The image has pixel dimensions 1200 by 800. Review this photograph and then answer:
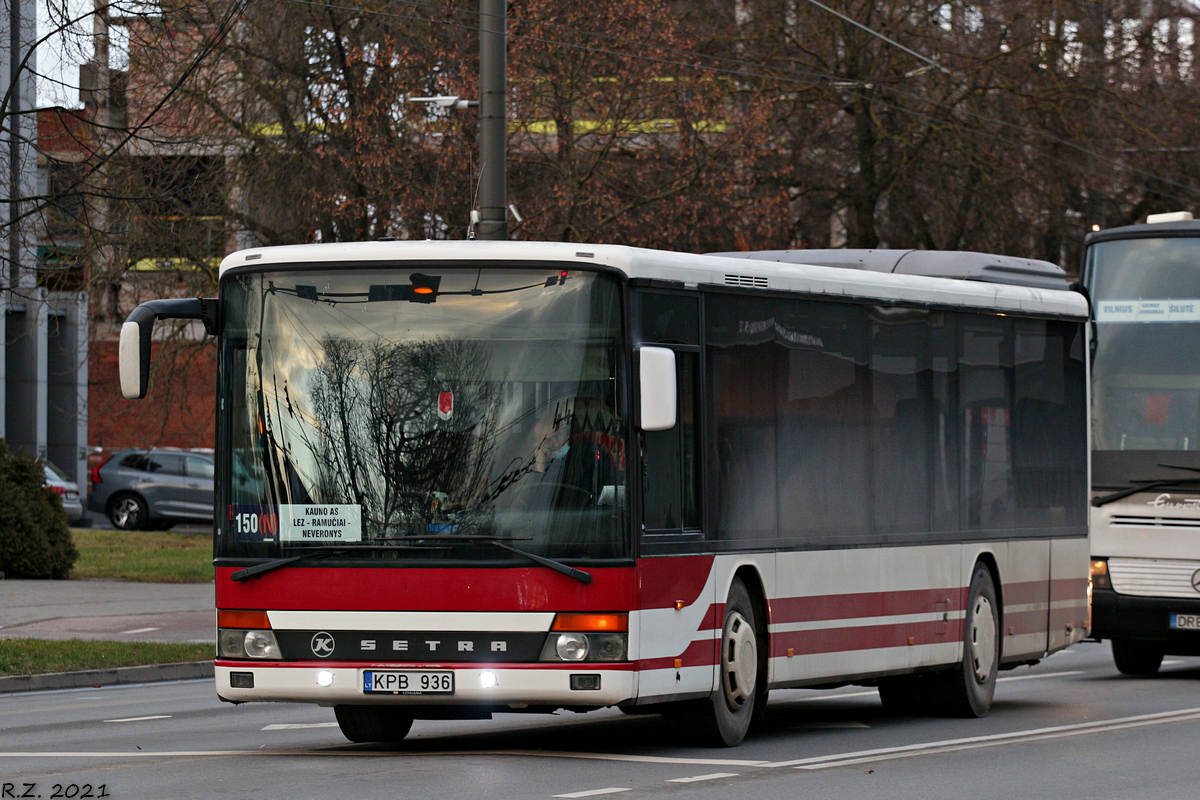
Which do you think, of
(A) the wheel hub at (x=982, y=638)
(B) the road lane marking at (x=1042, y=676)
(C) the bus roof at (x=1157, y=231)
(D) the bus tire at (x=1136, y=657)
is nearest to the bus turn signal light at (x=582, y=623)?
(A) the wheel hub at (x=982, y=638)

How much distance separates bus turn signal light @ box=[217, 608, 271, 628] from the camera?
10.6 meters

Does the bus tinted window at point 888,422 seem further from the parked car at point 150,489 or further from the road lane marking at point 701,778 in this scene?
the parked car at point 150,489

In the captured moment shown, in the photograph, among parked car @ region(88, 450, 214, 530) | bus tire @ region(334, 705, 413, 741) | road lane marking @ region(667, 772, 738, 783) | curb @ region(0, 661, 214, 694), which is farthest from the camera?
parked car @ region(88, 450, 214, 530)

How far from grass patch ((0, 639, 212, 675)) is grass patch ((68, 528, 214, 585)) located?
890 cm

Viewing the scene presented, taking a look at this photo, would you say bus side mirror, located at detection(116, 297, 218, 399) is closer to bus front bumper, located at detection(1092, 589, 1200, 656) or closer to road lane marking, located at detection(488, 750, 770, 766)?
road lane marking, located at detection(488, 750, 770, 766)

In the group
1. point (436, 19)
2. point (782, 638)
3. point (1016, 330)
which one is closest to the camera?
point (782, 638)

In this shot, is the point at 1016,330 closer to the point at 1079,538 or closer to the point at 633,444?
the point at 1079,538

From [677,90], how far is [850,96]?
5.73m

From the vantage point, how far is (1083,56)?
3225 centimetres

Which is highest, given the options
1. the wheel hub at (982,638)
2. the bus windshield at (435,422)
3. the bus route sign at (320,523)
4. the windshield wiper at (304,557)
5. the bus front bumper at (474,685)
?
the bus windshield at (435,422)

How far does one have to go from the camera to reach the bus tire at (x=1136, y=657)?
725 inches

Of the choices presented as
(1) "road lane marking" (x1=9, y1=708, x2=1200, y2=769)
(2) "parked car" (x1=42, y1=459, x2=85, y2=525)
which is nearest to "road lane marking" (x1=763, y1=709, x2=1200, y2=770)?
(1) "road lane marking" (x1=9, y1=708, x2=1200, y2=769)

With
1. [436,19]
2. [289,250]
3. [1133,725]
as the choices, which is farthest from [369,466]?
[436,19]

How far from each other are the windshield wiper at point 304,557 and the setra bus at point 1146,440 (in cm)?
913
